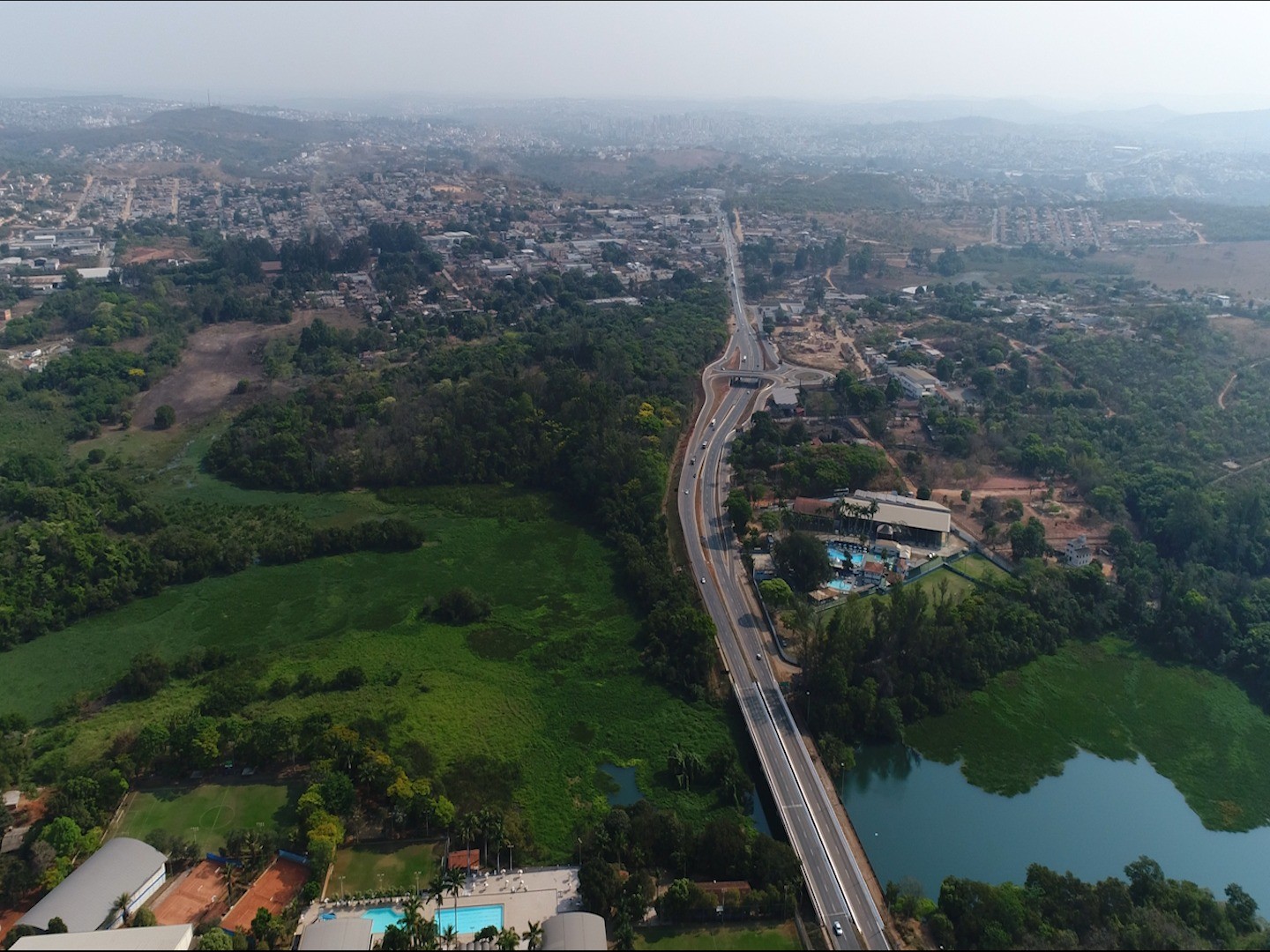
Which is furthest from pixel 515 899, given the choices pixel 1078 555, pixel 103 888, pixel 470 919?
pixel 1078 555

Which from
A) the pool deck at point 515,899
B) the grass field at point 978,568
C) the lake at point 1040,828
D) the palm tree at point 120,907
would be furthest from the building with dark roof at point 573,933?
the grass field at point 978,568

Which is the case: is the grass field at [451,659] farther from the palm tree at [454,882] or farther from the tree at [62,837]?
the tree at [62,837]

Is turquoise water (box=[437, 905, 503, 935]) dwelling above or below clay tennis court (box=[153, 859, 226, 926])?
above

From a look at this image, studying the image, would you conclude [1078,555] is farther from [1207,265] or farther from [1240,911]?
[1207,265]

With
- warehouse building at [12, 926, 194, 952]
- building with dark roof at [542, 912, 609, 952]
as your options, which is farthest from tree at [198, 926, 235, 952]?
building with dark roof at [542, 912, 609, 952]

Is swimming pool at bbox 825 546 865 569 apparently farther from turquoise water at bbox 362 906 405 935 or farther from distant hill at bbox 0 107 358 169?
distant hill at bbox 0 107 358 169

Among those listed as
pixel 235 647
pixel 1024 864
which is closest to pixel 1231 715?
pixel 1024 864

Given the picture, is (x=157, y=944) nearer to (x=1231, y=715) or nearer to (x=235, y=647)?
(x=235, y=647)
